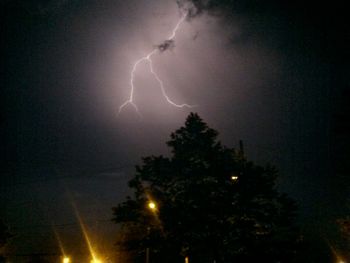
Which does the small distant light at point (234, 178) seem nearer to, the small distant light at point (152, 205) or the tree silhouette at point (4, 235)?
the small distant light at point (152, 205)

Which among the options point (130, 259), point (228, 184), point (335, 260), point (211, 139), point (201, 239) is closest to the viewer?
point (201, 239)

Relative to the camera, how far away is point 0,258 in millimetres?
43719

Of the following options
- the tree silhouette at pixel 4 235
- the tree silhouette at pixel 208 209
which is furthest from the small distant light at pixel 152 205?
the tree silhouette at pixel 4 235

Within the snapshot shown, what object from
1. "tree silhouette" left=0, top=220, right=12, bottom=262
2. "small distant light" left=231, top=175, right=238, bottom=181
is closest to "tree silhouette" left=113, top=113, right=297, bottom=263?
"small distant light" left=231, top=175, right=238, bottom=181

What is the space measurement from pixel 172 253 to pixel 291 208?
23.6 feet

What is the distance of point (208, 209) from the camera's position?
15.6m

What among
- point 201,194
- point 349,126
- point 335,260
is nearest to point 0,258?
point 201,194

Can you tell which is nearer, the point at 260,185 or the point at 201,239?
the point at 201,239

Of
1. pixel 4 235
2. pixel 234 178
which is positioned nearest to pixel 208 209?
pixel 234 178

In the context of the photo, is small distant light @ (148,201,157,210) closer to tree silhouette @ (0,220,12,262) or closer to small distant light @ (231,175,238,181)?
small distant light @ (231,175,238,181)

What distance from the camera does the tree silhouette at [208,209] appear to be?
15.6 m

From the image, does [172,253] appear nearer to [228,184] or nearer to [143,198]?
[143,198]

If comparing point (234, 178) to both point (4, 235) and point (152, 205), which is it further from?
point (4, 235)

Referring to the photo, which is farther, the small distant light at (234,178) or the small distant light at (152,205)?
the small distant light at (234,178)
